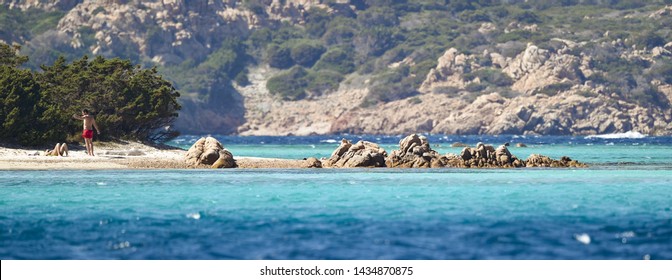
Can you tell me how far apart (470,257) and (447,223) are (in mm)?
5510

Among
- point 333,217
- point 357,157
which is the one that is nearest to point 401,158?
point 357,157

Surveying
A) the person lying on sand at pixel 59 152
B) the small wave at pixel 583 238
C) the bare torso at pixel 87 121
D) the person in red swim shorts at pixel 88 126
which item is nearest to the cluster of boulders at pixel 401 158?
the person in red swim shorts at pixel 88 126

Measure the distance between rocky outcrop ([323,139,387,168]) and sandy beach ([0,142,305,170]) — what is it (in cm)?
179

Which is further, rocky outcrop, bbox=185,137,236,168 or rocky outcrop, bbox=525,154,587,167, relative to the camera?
rocky outcrop, bbox=525,154,587,167

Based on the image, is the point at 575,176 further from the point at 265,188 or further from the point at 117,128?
the point at 117,128

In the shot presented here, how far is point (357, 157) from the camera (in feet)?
198

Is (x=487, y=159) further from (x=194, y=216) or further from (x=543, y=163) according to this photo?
(x=194, y=216)

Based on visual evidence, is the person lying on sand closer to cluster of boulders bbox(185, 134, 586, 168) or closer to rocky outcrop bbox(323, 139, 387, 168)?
cluster of boulders bbox(185, 134, 586, 168)

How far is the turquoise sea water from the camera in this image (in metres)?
26.1

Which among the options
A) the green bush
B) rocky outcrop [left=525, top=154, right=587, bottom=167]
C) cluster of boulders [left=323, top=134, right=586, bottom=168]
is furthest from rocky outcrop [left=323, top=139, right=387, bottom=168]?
the green bush

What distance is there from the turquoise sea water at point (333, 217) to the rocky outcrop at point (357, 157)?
34.3 ft

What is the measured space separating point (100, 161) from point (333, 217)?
27.8m

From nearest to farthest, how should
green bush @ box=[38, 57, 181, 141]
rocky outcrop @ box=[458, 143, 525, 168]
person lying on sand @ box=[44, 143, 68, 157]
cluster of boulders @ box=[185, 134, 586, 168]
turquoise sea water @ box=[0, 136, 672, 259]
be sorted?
Answer: 1. turquoise sea water @ box=[0, 136, 672, 259]
2. person lying on sand @ box=[44, 143, 68, 157]
3. cluster of boulders @ box=[185, 134, 586, 168]
4. rocky outcrop @ box=[458, 143, 525, 168]
5. green bush @ box=[38, 57, 181, 141]

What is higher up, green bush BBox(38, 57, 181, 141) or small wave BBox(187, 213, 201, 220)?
green bush BBox(38, 57, 181, 141)
